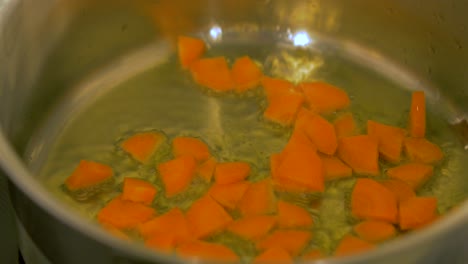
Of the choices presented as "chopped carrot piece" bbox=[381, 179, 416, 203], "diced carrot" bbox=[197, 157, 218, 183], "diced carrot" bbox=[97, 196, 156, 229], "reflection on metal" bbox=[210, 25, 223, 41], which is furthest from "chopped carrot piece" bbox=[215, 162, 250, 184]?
"reflection on metal" bbox=[210, 25, 223, 41]

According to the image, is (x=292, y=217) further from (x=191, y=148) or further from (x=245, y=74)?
(x=245, y=74)

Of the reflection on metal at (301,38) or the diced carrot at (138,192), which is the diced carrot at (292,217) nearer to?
the diced carrot at (138,192)

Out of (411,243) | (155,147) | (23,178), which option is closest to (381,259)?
(411,243)

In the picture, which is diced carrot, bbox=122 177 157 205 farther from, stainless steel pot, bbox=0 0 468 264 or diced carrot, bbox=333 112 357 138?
diced carrot, bbox=333 112 357 138

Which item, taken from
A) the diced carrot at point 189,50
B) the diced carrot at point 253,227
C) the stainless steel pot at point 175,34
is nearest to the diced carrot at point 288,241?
the diced carrot at point 253,227

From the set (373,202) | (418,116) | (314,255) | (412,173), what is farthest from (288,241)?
(418,116)

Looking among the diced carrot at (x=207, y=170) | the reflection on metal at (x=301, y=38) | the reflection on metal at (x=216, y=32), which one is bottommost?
the diced carrot at (x=207, y=170)
